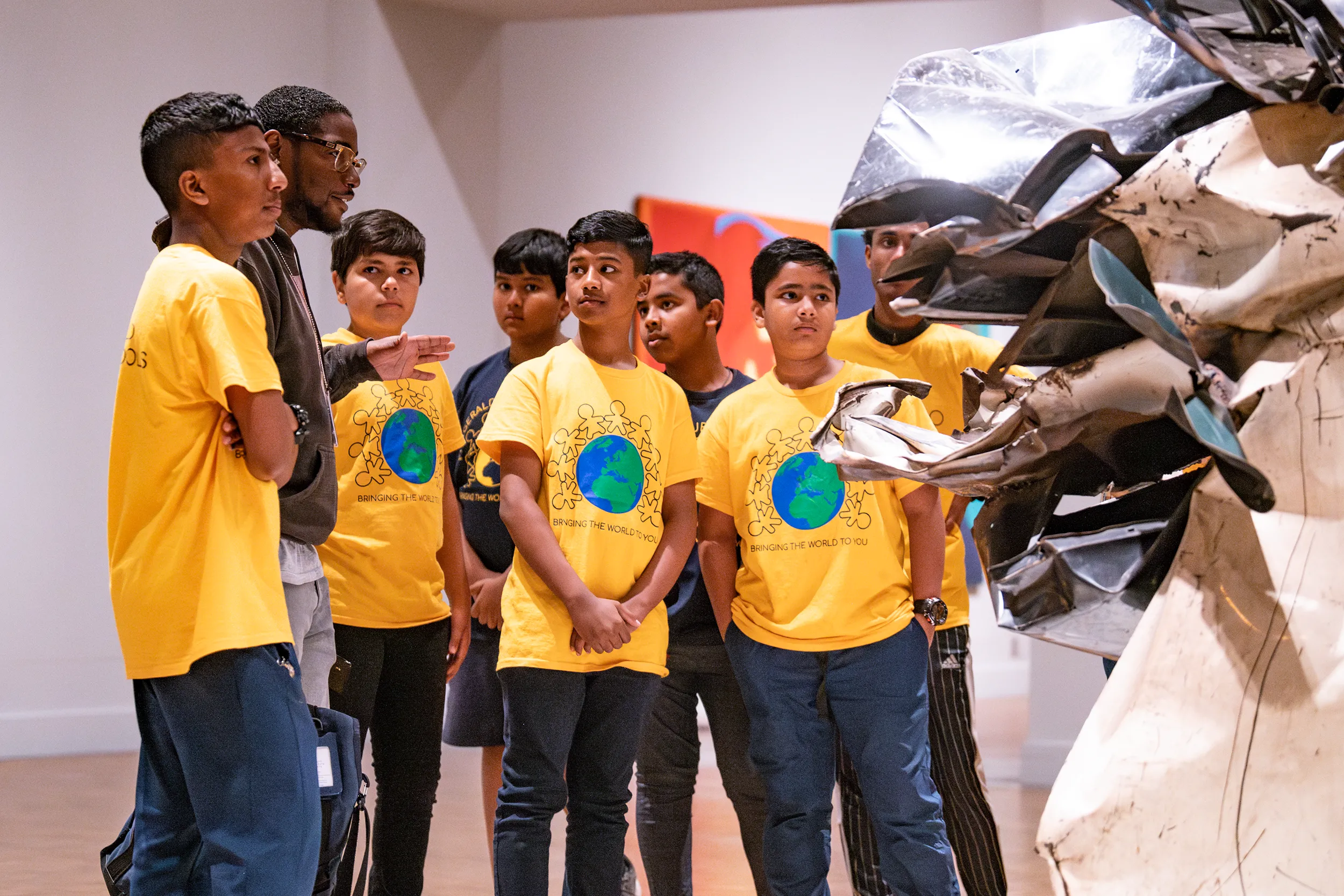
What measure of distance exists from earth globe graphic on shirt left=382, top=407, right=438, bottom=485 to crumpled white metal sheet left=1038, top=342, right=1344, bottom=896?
1.95 m

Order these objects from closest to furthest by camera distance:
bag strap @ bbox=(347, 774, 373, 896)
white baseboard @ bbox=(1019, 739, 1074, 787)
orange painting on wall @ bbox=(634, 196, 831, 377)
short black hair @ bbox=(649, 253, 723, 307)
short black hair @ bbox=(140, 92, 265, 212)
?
1. short black hair @ bbox=(140, 92, 265, 212)
2. bag strap @ bbox=(347, 774, 373, 896)
3. short black hair @ bbox=(649, 253, 723, 307)
4. white baseboard @ bbox=(1019, 739, 1074, 787)
5. orange painting on wall @ bbox=(634, 196, 831, 377)

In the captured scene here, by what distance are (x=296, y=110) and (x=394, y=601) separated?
935mm

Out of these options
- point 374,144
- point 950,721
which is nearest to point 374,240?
point 950,721

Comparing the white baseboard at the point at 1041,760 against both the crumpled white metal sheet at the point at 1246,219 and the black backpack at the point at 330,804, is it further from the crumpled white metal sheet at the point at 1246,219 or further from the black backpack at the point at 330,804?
the crumpled white metal sheet at the point at 1246,219

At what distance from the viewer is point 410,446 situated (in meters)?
2.65

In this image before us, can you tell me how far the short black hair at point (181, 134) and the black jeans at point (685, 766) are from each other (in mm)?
1403

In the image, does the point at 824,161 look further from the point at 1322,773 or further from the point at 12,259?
the point at 1322,773

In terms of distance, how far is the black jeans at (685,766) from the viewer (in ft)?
8.73

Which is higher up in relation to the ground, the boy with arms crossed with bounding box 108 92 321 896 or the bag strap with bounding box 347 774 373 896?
the boy with arms crossed with bounding box 108 92 321 896

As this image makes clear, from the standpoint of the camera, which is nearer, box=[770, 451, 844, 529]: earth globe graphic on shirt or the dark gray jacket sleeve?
the dark gray jacket sleeve

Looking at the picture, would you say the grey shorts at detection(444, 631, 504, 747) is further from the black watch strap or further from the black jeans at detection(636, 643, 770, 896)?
the black watch strap

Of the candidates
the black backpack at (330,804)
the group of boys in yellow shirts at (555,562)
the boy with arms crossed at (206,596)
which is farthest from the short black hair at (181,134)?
the black backpack at (330,804)

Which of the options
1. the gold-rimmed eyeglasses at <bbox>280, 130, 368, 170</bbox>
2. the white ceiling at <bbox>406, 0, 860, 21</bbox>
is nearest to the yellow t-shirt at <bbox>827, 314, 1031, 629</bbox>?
the gold-rimmed eyeglasses at <bbox>280, 130, 368, 170</bbox>

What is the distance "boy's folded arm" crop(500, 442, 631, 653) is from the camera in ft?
7.45
